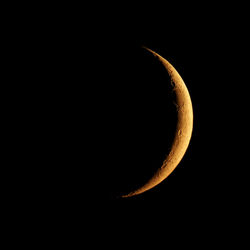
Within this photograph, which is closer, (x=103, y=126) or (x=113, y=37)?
(x=103, y=126)

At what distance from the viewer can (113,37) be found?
110 cm

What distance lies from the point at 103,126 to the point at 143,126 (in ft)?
0.50

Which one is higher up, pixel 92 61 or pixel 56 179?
pixel 92 61

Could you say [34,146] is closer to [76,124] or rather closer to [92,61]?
[76,124]

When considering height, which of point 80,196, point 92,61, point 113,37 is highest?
point 113,37

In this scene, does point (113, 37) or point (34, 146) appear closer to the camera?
point (34, 146)

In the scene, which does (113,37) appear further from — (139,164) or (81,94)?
A: (139,164)

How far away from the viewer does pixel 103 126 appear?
3.02 ft

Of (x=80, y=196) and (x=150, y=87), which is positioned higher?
(x=150, y=87)

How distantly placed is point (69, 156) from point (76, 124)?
0.12m

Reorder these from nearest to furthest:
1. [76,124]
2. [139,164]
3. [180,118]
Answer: [76,124] → [139,164] → [180,118]

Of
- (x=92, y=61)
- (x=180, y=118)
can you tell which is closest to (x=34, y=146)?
(x=92, y=61)

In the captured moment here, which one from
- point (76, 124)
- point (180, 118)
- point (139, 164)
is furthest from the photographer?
point (180, 118)

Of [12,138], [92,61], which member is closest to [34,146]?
[12,138]
